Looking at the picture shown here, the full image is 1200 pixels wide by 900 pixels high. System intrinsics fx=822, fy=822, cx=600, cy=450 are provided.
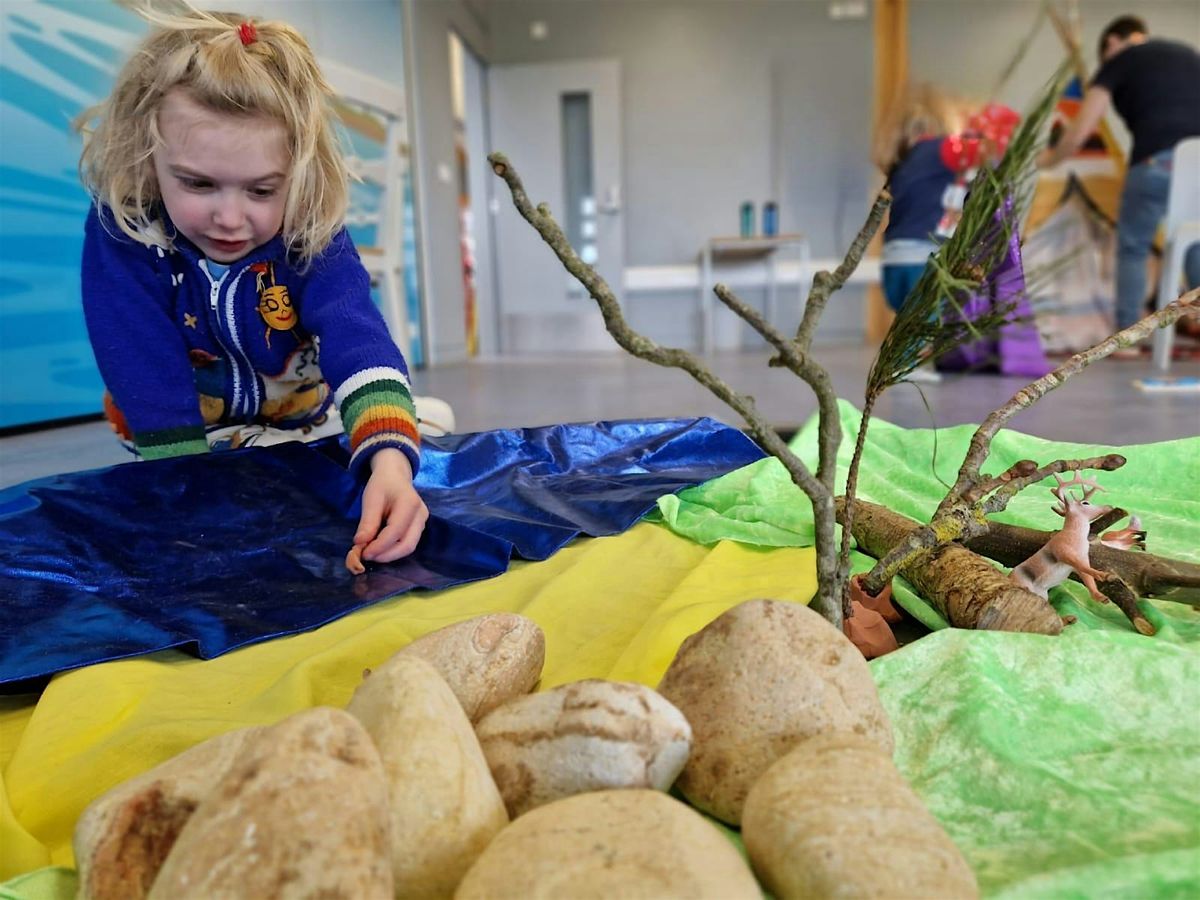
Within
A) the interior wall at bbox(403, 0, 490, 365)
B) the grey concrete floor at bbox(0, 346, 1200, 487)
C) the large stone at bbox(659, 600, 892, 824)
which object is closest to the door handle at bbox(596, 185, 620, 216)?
the interior wall at bbox(403, 0, 490, 365)

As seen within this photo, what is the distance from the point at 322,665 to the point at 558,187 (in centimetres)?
686

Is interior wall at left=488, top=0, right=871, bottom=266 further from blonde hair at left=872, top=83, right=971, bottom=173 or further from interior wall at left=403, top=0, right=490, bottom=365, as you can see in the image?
blonde hair at left=872, top=83, right=971, bottom=173

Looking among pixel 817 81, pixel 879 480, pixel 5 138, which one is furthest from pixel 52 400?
pixel 817 81

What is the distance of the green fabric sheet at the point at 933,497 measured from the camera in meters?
0.88

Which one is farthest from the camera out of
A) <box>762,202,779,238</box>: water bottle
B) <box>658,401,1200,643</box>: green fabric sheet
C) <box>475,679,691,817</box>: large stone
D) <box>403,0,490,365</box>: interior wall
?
<box>762,202,779,238</box>: water bottle

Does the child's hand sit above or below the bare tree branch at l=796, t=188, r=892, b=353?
below

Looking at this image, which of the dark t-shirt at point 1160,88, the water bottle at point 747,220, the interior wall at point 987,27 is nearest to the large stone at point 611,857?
the dark t-shirt at point 1160,88

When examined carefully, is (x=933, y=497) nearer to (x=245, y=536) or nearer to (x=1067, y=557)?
(x=1067, y=557)

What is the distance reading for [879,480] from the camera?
1.37m

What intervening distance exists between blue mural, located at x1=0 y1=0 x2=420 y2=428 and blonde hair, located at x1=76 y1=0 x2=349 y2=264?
161 centimetres

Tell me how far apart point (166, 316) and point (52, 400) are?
1915 millimetres

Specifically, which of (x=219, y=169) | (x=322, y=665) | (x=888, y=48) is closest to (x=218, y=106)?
(x=219, y=169)

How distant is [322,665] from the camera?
78cm

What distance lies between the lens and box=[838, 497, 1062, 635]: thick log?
736mm
